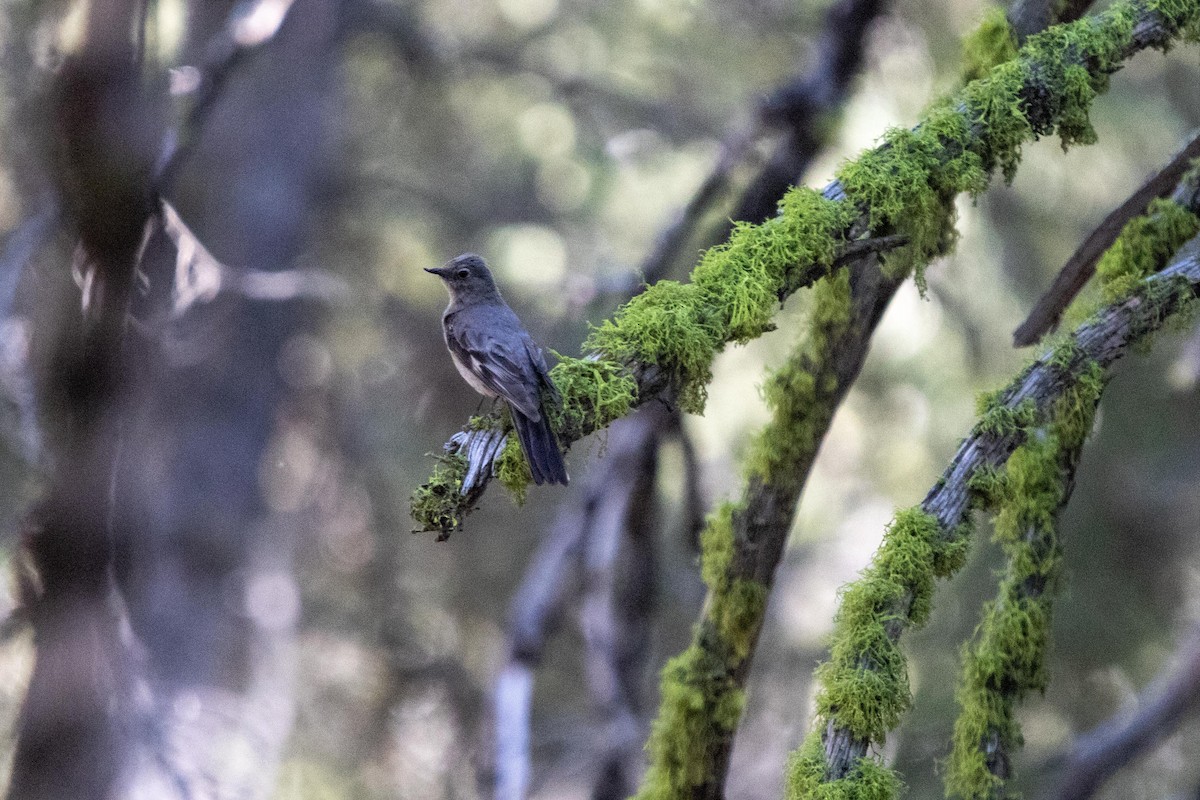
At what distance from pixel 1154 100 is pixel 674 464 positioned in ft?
15.4

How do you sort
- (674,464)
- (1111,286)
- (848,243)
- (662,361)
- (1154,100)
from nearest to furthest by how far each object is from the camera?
1. (662,361)
2. (848,243)
3. (1111,286)
4. (1154,100)
5. (674,464)

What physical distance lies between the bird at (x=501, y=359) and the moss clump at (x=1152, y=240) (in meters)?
1.85

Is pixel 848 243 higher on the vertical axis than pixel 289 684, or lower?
lower

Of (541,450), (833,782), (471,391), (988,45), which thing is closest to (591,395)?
(541,450)

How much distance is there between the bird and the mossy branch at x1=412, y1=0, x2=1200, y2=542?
0.08m

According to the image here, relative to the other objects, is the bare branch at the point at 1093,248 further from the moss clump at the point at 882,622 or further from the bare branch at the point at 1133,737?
the bare branch at the point at 1133,737

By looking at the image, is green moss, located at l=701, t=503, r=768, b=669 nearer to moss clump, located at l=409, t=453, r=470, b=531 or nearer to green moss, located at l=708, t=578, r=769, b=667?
green moss, located at l=708, t=578, r=769, b=667

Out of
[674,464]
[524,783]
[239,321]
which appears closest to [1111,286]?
[524,783]

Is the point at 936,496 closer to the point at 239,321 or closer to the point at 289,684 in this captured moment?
the point at 239,321

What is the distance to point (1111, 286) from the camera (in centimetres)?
343

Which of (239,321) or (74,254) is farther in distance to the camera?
(239,321)

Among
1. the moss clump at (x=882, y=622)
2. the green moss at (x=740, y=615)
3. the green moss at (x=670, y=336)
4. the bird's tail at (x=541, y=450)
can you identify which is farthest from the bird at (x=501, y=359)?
the green moss at (x=740, y=615)

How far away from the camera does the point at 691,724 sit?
3895mm

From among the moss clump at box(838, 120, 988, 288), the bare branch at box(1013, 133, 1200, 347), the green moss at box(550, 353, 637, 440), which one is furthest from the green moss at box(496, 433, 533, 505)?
the bare branch at box(1013, 133, 1200, 347)
